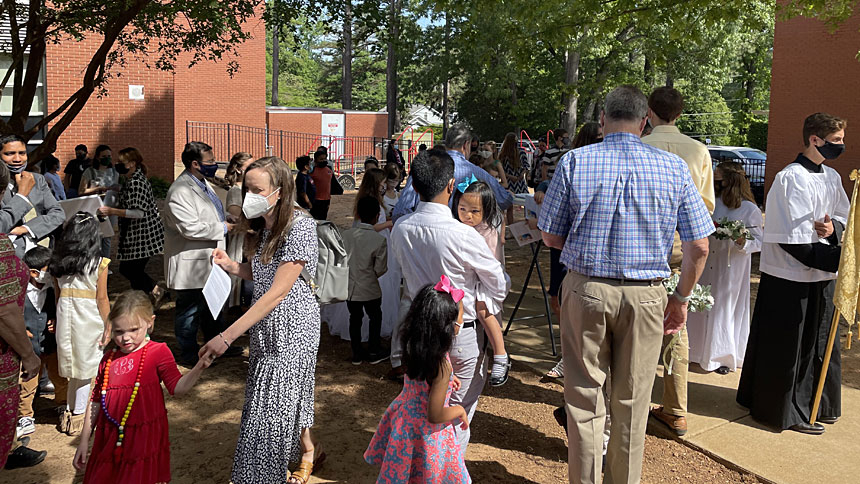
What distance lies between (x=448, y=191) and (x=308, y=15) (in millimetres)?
7548

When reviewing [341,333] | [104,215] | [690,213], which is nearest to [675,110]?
[690,213]

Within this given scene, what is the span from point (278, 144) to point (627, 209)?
105 feet

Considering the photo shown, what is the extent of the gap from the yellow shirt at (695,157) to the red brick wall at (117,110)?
16.9 m

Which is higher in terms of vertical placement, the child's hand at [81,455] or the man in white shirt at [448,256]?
the man in white shirt at [448,256]

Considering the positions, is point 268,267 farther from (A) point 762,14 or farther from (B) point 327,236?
(A) point 762,14

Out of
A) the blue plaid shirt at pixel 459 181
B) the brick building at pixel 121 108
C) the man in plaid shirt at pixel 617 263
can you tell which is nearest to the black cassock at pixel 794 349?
the man in plaid shirt at pixel 617 263

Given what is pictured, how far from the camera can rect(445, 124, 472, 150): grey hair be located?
6.44 meters

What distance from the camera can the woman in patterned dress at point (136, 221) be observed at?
7.37 metres

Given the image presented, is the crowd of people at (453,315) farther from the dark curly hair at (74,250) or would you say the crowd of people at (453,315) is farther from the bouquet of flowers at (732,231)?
the bouquet of flowers at (732,231)

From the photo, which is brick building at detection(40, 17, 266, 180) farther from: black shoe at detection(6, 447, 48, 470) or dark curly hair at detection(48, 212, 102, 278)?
black shoe at detection(6, 447, 48, 470)

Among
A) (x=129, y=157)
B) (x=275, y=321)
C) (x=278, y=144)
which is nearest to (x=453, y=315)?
(x=275, y=321)

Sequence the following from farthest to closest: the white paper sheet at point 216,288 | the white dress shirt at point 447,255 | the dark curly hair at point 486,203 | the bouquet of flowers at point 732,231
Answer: the bouquet of flowers at point 732,231 → the dark curly hair at point 486,203 → the white dress shirt at point 447,255 → the white paper sheet at point 216,288

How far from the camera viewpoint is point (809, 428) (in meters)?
5.40

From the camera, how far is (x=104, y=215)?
725cm
